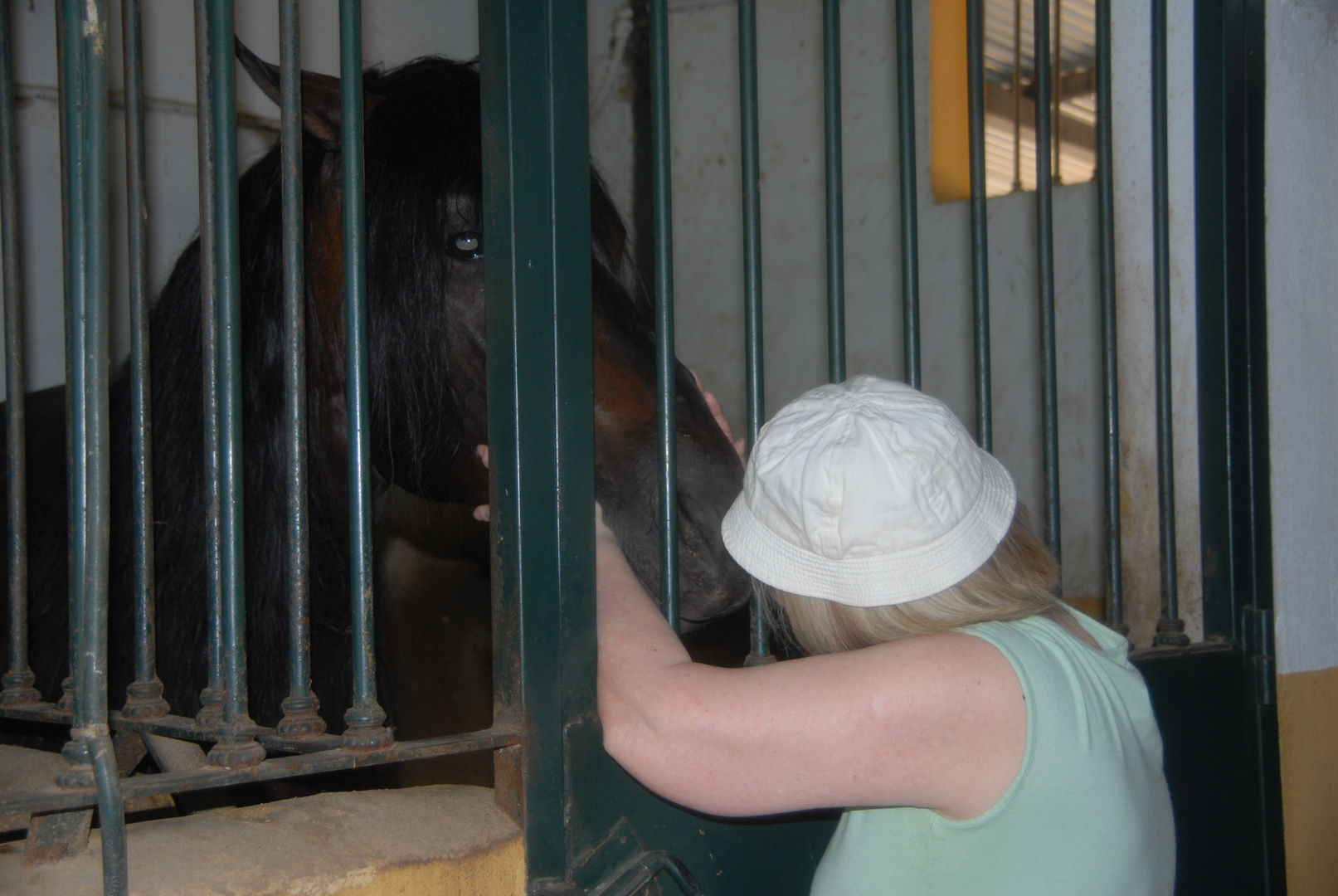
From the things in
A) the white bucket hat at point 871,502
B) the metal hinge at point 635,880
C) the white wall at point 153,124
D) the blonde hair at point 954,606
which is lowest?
the metal hinge at point 635,880

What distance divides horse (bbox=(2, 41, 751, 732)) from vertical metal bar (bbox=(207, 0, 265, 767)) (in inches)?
14.0

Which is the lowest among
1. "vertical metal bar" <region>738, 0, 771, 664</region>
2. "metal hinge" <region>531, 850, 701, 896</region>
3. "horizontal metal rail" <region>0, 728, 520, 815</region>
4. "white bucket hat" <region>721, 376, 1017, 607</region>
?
"metal hinge" <region>531, 850, 701, 896</region>

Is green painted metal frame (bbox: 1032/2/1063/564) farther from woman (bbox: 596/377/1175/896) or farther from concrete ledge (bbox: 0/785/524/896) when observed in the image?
concrete ledge (bbox: 0/785/524/896)

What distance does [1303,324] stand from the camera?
1.82 metres

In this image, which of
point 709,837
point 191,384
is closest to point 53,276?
point 191,384

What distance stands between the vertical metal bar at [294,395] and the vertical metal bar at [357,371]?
0.04 m

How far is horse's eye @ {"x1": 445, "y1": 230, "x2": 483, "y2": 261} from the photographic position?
4.20 ft

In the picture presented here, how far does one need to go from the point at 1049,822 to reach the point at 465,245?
3.08 ft

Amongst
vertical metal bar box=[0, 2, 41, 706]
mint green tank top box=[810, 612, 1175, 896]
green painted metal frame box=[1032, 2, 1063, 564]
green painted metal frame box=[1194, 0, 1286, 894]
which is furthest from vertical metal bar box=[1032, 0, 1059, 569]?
vertical metal bar box=[0, 2, 41, 706]

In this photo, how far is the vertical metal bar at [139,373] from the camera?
0.90 m

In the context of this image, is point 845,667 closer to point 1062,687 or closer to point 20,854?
point 1062,687

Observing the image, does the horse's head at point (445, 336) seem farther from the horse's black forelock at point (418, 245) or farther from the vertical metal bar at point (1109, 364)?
the vertical metal bar at point (1109, 364)

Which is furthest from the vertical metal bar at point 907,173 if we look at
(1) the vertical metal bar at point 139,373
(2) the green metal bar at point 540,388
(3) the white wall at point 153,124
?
(3) the white wall at point 153,124

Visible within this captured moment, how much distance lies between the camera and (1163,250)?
157 cm
